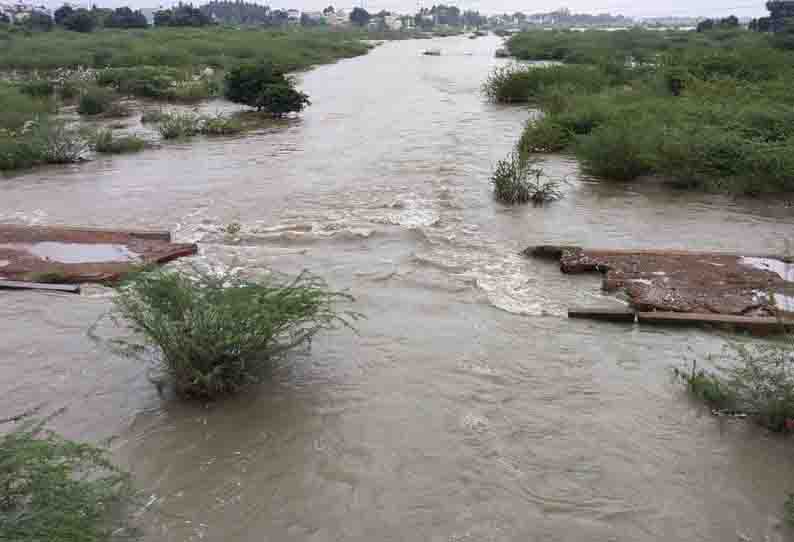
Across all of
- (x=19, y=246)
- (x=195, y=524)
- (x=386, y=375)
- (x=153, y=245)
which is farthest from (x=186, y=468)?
(x=19, y=246)

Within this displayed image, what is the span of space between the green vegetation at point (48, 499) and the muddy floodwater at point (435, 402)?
37 centimetres

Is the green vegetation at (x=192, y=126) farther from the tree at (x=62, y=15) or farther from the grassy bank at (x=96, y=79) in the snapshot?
the tree at (x=62, y=15)

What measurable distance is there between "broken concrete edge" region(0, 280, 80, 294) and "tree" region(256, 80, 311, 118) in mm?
13297

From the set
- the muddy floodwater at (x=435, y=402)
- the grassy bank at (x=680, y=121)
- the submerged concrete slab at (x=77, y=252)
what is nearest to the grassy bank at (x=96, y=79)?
the muddy floodwater at (x=435, y=402)

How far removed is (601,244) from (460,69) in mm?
31362

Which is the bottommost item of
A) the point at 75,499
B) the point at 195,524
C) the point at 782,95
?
the point at 195,524

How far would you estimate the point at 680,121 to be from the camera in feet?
39.4

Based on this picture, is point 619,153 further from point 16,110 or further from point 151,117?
point 16,110

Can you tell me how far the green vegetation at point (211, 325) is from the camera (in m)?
4.43

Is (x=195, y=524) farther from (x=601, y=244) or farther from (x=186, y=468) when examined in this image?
(x=601, y=244)

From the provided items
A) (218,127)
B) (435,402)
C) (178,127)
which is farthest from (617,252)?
(218,127)

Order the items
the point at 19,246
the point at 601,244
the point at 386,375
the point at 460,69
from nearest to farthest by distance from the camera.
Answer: the point at 386,375, the point at 19,246, the point at 601,244, the point at 460,69

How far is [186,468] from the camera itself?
155 inches

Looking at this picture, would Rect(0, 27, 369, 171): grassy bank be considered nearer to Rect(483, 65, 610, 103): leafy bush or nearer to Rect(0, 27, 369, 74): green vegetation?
Rect(0, 27, 369, 74): green vegetation
